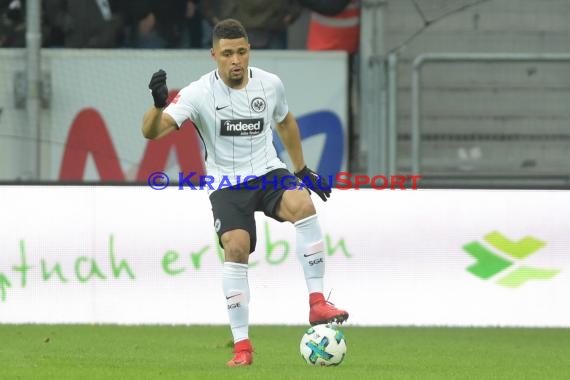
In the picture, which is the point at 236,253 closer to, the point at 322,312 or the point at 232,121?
the point at 322,312

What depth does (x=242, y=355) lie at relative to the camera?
8039 mm

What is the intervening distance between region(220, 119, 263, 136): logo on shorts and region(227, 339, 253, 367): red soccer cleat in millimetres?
1189

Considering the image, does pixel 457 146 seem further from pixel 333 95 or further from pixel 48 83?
pixel 48 83

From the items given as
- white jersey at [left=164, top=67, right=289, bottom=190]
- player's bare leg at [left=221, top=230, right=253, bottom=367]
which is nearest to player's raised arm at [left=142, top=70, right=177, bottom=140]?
white jersey at [left=164, top=67, right=289, bottom=190]

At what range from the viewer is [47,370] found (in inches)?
304

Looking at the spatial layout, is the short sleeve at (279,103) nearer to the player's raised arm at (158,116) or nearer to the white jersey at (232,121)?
the white jersey at (232,121)

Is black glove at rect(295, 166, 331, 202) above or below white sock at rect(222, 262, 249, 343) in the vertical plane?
above

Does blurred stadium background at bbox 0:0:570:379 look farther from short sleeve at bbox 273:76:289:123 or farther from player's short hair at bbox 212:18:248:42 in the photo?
player's short hair at bbox 212:18:248:42

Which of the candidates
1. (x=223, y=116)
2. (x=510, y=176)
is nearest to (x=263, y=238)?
(x=510, y=176)

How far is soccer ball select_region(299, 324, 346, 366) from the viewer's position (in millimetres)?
7828

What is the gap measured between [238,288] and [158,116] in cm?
108

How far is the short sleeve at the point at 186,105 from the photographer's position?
8172mm

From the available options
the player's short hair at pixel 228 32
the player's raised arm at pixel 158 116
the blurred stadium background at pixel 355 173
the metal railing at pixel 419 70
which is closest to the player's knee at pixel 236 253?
the player's raised arm at pixel 158 116

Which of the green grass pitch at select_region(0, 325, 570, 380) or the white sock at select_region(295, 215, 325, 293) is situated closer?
the green grass pitch at select_region(0, 325, 570, 380)
